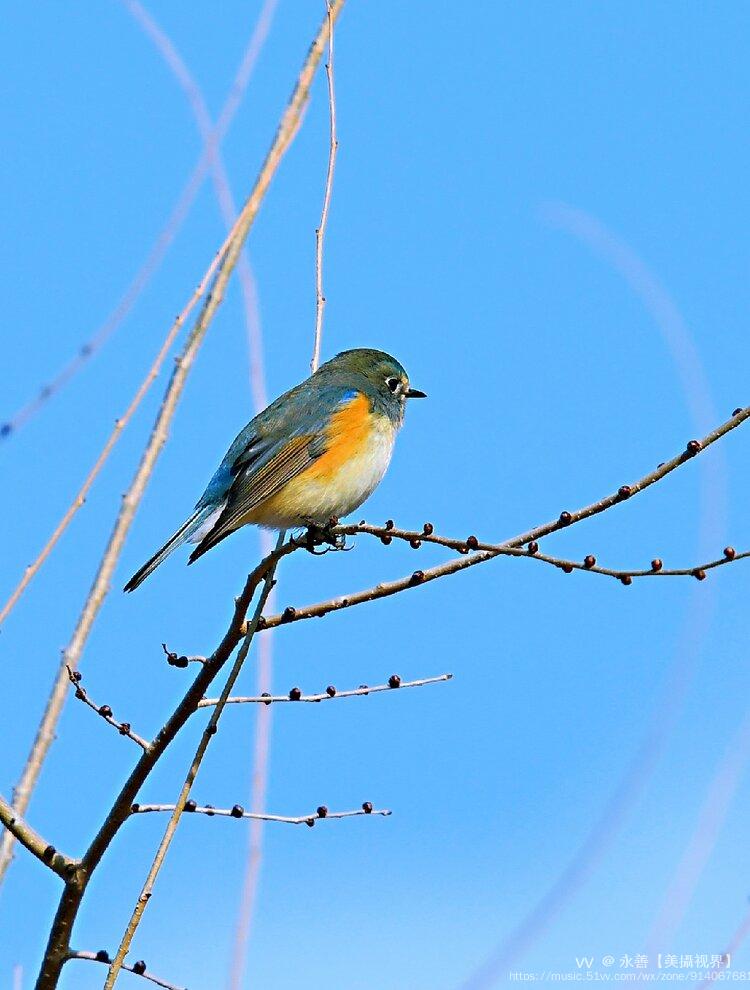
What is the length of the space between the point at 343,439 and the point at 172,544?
904 millimetres

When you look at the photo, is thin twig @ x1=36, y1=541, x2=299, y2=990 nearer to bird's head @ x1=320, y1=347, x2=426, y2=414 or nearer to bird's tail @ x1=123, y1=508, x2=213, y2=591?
Result: bird's tail @ x1=123, y1=508, x2=213, y2=591

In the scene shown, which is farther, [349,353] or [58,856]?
[349,353]

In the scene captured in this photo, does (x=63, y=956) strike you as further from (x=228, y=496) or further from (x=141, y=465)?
(x=228, y=496)

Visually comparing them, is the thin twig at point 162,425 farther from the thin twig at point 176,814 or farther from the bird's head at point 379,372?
the bird's head at point 379,372

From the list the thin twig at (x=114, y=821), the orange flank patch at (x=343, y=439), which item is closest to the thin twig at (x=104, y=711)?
the thin twig at (x=114, y=821)

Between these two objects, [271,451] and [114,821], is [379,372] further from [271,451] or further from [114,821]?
[114,821]

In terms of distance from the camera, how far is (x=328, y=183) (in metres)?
3.84

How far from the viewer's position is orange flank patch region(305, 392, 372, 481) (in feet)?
16.4

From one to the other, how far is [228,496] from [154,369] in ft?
5.27

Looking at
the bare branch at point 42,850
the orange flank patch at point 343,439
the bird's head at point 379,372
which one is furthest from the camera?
the bird's head at point 379,372

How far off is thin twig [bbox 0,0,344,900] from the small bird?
120 cm

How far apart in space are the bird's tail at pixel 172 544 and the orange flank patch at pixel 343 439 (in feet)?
1.58

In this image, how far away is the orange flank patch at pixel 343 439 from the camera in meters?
5.01

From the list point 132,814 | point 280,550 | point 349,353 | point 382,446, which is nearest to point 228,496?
point 382,446
